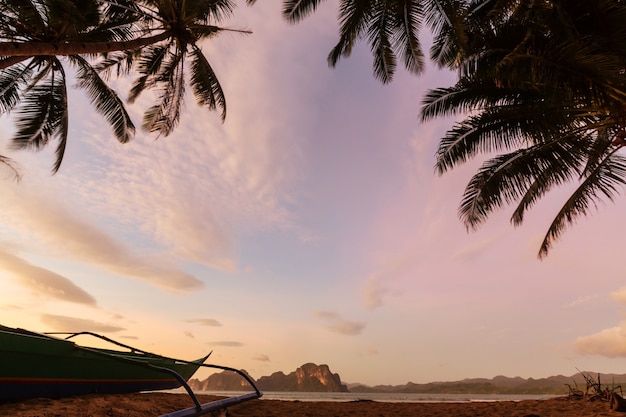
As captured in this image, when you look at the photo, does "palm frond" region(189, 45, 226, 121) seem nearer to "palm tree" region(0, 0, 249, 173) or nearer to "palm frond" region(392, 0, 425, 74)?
"palm tree" region(0, 0, 249, 173)

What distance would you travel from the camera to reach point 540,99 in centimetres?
736

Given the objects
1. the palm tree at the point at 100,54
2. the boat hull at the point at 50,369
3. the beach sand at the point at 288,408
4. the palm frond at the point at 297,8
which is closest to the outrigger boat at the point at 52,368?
the boat hull at the point at 50,369

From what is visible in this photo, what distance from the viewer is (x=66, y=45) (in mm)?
6906

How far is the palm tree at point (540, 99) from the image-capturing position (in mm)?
5441

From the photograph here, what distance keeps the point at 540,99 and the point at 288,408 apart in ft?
A: 24.8

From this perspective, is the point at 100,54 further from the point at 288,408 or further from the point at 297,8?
the point at 288,408

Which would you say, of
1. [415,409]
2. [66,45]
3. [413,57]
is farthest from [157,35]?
[415,409]

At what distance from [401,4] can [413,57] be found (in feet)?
5.19

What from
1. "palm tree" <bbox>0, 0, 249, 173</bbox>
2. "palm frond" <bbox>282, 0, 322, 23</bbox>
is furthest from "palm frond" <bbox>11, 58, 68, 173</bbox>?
"palm frond" <bbox>282, 0, 322, 23</bbox>

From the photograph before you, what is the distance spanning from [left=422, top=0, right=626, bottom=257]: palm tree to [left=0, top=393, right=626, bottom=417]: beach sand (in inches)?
146

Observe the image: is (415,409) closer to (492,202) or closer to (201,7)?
(492,202)

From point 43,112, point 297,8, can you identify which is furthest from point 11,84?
point 297,8

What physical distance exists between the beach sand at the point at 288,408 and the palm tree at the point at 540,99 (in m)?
3.72

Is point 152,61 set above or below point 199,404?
above
